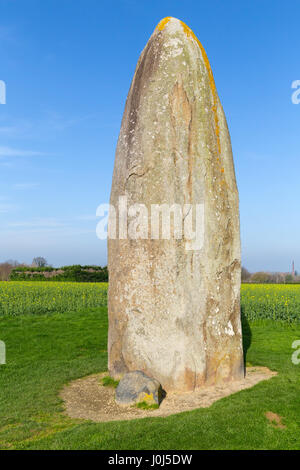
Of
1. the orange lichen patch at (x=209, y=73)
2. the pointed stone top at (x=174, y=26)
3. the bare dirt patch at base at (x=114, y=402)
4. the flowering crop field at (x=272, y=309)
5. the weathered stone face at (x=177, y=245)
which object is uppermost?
the pointed stone top at (x=174, y=26)

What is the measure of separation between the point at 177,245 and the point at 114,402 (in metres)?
3.03

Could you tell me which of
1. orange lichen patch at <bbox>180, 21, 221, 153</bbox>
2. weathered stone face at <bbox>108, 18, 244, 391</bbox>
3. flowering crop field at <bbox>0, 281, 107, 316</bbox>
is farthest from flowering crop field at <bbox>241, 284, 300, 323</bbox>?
orange lichen patch at <bbox>180, 21, 221, 153</bbox>

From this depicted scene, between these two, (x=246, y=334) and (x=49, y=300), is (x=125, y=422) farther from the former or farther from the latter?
(x=49, y=300)

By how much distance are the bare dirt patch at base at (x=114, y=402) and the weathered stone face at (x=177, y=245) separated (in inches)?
9.9

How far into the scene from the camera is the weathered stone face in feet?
25.1

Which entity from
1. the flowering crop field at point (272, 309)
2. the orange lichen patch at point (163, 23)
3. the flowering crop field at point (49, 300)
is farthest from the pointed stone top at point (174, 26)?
the flowering crop field at point (49, 300)

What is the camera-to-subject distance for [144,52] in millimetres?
9023

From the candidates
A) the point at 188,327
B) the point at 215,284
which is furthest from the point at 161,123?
the point at 188,327

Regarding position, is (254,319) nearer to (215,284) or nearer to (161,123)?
(215,284)

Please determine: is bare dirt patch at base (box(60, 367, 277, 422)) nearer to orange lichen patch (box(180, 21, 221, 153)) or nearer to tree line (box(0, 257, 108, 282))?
orange lichen patch (box(180, 21, 221, 153))

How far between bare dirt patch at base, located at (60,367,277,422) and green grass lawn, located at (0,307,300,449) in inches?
9.5

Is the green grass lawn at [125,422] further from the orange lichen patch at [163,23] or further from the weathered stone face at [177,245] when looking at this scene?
the orange lichen patch at [163,23]

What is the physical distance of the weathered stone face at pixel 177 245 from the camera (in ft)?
25.1
